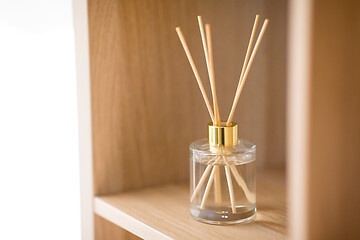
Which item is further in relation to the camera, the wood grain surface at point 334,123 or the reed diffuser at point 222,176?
the reed diffuser at point 222,176

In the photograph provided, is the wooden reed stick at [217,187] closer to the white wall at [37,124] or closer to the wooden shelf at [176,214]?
the wooden shelf at [176,214]

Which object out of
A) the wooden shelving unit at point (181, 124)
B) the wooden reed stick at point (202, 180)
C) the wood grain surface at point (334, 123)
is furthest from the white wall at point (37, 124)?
the wood grain surface at point (334, 123)

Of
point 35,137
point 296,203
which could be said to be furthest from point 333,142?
point 35,137

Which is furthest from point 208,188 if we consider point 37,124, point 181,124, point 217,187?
point 37,124

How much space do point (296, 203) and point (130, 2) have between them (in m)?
0.35

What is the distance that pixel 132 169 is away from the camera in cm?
69

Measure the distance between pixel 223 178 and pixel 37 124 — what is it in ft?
0.88

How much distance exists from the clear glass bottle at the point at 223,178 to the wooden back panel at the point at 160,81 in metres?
0.10

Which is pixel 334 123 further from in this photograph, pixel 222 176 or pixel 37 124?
pixel 37 124

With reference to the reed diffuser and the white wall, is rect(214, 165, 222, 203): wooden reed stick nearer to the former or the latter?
the reed diffuser

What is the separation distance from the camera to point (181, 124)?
717 mm

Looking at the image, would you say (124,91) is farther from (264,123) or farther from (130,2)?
(264,123)

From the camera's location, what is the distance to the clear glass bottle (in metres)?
0.59

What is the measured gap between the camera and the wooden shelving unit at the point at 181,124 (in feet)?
1.35
